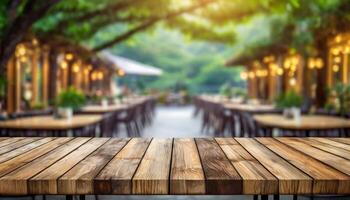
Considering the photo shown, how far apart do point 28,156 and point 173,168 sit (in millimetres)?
673

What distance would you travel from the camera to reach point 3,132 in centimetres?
441

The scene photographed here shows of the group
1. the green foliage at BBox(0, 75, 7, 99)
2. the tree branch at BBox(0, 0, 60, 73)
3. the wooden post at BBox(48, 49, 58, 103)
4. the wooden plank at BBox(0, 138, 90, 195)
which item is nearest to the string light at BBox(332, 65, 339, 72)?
the wooden post at BBox(48, 49, 58, 103)

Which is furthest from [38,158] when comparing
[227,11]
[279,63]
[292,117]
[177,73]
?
[177,73]

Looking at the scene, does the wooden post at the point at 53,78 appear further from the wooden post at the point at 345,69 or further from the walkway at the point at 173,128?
the wooden post at the point at 345,69

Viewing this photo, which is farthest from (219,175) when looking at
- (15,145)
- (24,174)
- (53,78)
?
(53,78)

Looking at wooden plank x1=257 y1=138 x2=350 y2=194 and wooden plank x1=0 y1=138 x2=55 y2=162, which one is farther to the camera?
wooden plank x1=0 y1=138 x2=55 y2=162

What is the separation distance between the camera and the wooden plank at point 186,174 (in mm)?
1445

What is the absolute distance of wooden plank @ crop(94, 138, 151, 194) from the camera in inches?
56.7

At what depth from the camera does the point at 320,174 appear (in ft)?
4.99

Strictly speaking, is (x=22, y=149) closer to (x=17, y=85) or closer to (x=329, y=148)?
(x=329, y=148)

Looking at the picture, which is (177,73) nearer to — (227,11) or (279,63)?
(279,63)

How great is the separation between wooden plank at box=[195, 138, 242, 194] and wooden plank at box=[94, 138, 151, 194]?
270 millimetres

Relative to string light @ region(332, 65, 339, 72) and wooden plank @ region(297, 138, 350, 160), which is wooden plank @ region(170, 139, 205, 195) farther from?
string light @ region(332, 65, 339, 72)

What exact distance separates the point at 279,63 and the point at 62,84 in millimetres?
7682
